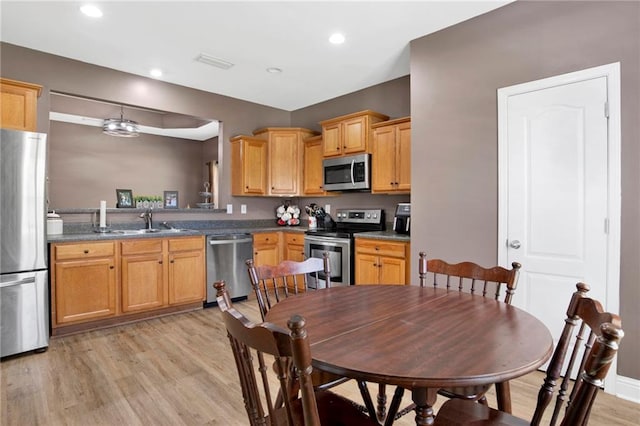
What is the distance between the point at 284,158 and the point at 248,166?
0.53 metres

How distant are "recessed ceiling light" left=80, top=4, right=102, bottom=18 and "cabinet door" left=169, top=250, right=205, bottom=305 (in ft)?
7.42

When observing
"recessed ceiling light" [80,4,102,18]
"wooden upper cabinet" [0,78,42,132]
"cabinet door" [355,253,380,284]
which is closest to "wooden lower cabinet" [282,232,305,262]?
"cabinet door" [355,253,380,284]

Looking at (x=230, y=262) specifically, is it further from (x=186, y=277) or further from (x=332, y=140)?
(x=332, y=140)

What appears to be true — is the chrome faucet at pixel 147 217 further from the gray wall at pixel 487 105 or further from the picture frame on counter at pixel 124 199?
the gray wall at pixel 487 105

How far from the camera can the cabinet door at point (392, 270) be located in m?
3.41

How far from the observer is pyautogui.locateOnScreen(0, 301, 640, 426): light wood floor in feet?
6.48

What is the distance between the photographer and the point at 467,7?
2631mm

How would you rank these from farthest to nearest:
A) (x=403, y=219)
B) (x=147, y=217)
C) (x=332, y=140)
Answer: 1. (x=332, y=140)
2. (x=147, y=217)
3. (x=403, y=219)

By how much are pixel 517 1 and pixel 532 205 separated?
148 cm

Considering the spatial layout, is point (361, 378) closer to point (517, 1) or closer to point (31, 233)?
point (517, 1)

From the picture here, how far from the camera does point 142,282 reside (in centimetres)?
360

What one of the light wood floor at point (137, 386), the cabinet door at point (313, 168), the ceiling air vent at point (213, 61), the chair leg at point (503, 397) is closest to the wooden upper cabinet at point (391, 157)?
the cabinet door at point (313, 168)

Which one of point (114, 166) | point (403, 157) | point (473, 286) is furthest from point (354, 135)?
point (114, 166)

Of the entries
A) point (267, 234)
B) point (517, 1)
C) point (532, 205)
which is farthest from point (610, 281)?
point (267, 234)
